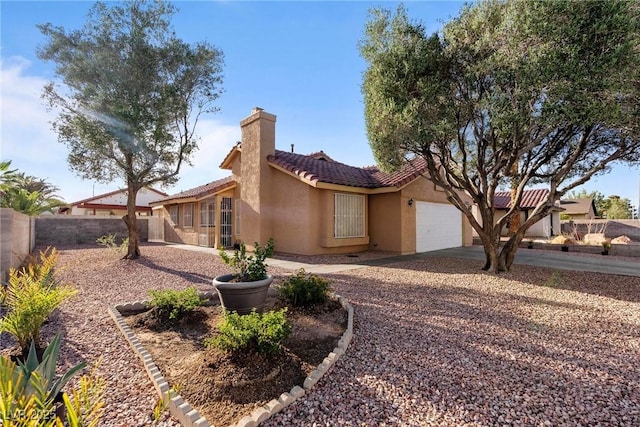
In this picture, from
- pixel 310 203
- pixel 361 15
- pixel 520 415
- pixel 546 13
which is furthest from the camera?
pixel 310 203

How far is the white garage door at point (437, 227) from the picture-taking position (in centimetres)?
1585

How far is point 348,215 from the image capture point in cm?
1445

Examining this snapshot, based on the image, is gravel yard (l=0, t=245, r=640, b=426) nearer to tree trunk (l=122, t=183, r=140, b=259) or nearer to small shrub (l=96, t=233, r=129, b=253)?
tree trunk (l=122, t=183, r=140, b=259)

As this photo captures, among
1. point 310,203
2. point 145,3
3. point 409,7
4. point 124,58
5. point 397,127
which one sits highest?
point 145,3

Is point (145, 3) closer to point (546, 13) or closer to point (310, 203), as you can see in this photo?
point (310, 203)

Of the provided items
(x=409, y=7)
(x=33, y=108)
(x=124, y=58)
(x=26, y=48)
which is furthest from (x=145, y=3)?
(x=409, y=7)

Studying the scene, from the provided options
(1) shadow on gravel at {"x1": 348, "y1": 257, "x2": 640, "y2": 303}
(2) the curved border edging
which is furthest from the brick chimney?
(2) the curved border edging

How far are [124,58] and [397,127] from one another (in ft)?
30.5

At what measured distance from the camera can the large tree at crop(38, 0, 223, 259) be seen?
10.1 meters

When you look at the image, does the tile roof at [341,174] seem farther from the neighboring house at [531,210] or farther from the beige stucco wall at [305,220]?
the neighboring house at [531,210]

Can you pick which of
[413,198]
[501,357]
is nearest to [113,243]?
[413,198]

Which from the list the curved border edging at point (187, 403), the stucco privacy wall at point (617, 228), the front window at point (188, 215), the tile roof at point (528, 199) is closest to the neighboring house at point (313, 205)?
the front window at point (188, 215)

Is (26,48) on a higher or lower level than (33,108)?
higher

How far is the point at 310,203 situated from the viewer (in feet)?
43.4
